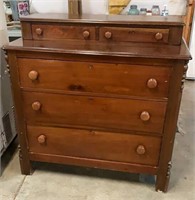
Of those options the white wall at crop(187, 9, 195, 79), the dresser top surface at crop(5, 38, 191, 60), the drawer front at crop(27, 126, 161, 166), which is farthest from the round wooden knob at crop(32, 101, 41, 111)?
the white wall at crop(187, 9, 195, 79)

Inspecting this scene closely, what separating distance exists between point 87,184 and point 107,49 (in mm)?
865

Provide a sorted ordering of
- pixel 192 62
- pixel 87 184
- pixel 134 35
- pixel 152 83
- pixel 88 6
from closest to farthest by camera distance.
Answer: pixel 152 83
pixel 134 35
pixel 87 184
pixel 88 6
pixel 192 62

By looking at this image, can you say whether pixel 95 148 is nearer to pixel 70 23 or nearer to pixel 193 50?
pixel 70 23

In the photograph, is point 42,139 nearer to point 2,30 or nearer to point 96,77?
point 96,77

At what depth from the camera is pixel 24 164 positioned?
1.67 metres

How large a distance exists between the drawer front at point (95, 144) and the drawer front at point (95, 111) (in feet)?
0.21

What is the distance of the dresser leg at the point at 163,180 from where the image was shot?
60.0 inches

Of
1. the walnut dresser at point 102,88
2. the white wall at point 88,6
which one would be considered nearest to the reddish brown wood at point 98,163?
the walnut dresser at point 102,88

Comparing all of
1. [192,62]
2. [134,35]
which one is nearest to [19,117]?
[134,35]

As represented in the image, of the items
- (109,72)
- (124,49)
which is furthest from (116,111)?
(124,49)

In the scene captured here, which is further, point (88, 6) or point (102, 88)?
point (88, 6)

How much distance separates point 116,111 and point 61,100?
31 centimetres

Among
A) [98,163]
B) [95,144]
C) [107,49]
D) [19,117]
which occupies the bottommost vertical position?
[98,163]

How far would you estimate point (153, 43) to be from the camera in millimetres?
1399
